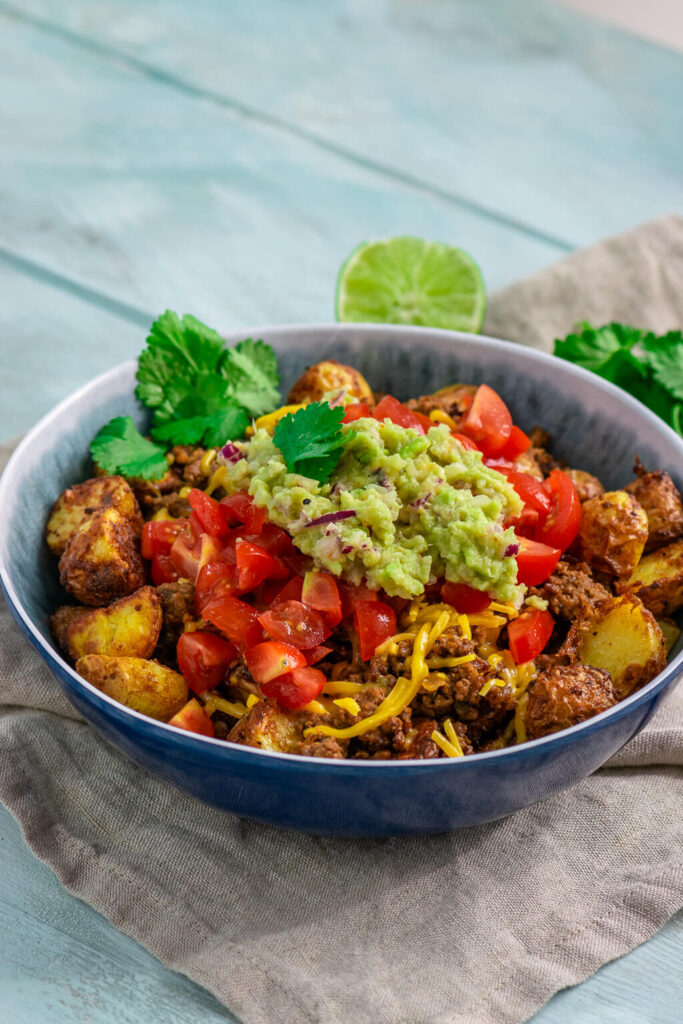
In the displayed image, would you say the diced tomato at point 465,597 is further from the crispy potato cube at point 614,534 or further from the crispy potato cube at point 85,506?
the crispy potato cube at point 85,506

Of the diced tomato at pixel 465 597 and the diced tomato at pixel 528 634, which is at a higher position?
the diced tomato at pixel 465 597

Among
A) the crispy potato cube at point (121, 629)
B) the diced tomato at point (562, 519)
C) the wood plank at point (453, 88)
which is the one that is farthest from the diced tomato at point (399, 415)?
the wood plank at point (453, 88)

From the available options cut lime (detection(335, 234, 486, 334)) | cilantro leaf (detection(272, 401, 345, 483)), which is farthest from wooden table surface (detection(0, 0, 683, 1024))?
cilantro leaf (detection(272, 401, 345, 483))

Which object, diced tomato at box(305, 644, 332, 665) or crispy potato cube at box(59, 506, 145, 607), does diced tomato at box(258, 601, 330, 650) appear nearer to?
diced tomato at box(305, 644, 332, 665)

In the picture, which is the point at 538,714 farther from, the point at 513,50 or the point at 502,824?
the point at 513,50

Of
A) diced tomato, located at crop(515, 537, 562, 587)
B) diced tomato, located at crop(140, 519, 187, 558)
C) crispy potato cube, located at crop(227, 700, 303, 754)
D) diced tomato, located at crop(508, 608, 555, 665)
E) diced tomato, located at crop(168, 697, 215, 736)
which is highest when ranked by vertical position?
diced tomato, located at crop(515, 537, 562, 587)

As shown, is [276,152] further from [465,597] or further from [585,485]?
[465,597]
